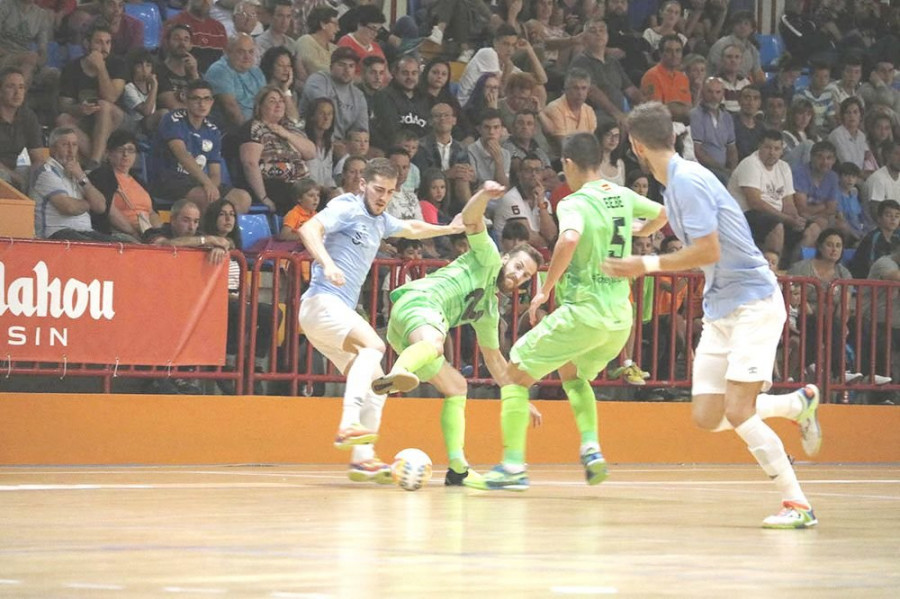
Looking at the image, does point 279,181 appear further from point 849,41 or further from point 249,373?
point 849,41

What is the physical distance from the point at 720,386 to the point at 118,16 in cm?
923

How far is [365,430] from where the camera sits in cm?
946

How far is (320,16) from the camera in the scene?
16453 mm

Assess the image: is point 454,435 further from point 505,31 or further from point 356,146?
point 505,31

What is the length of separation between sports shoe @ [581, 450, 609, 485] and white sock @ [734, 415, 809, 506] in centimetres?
221

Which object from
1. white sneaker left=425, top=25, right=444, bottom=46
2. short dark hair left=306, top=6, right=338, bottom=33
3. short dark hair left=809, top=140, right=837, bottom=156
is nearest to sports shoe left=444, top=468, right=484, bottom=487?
short dark hair left=306, top=6, right=338, bottom=33

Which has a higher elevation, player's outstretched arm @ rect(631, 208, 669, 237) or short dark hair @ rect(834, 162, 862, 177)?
short dark hair @ rect(834, 162, 862, 177)

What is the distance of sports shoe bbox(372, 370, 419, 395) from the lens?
9094 millimetres

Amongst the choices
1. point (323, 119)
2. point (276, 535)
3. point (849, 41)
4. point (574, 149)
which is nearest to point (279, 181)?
point (323, 119)

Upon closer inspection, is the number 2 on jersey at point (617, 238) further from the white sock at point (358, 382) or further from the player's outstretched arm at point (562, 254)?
the white sock at point (358, 382)

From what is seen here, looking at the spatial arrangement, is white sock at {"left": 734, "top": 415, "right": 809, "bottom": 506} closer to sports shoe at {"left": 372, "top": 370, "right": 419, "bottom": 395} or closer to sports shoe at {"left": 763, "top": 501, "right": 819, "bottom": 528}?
sports shoe at {"left": 763, "top": 501, "right": 819, "bottom": 528}

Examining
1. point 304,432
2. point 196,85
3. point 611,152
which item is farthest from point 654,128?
point 611,152

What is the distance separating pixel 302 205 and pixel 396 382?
16.4ft

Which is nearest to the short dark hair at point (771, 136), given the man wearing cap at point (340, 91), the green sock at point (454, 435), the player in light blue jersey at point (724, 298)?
the man wearing cap at point (340, 91)
